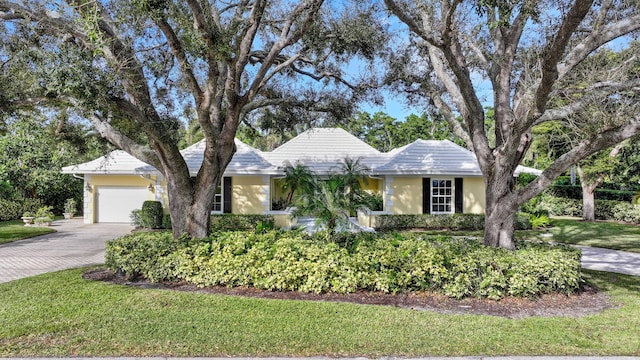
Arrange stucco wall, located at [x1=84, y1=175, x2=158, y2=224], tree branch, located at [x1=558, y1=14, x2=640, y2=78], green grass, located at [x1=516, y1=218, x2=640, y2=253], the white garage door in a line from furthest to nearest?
1. the white garage door
2. stucco wall, located at [x1=84, y1=175, x2=158, y2=224]
3. green grass, located at [x1=516, y1=218, x2=640, y2=253]
4. tree branch, located at [x1=558, y1=14, x2=640, y2=78]

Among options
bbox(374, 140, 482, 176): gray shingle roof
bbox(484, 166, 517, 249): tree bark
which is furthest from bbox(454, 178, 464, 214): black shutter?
bbox(484, 166, 517, 249): tree bark

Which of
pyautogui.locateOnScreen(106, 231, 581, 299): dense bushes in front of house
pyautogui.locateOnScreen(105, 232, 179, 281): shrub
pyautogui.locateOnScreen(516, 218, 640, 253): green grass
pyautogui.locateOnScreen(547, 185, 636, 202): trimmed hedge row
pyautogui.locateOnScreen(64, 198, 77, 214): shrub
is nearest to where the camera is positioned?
pyautogui.locateOnScreen(106, 231, 581, 299): dense bushes in front of house

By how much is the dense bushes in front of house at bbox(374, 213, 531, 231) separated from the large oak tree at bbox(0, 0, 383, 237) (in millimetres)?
8029

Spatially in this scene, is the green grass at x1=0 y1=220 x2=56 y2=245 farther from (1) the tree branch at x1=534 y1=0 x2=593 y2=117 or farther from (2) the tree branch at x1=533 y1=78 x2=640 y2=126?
(2) the tree branch at x1=533 y1=78 x2=640 y2=126

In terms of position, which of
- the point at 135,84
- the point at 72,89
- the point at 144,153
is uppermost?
the point at 135,84

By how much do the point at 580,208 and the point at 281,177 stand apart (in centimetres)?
1815

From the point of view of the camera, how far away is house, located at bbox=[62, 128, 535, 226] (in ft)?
56.5

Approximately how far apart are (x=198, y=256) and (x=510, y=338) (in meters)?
5.39

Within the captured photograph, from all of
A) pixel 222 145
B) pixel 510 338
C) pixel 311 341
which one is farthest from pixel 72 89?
pixel 510 338

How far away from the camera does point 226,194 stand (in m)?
17.3

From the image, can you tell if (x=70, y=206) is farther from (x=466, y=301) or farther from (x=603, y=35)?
(x=603, y=35)

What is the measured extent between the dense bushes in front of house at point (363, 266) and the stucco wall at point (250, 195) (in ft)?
31.4

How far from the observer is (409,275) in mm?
6719

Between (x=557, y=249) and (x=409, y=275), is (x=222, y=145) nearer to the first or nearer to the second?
(x=409, y=275)
